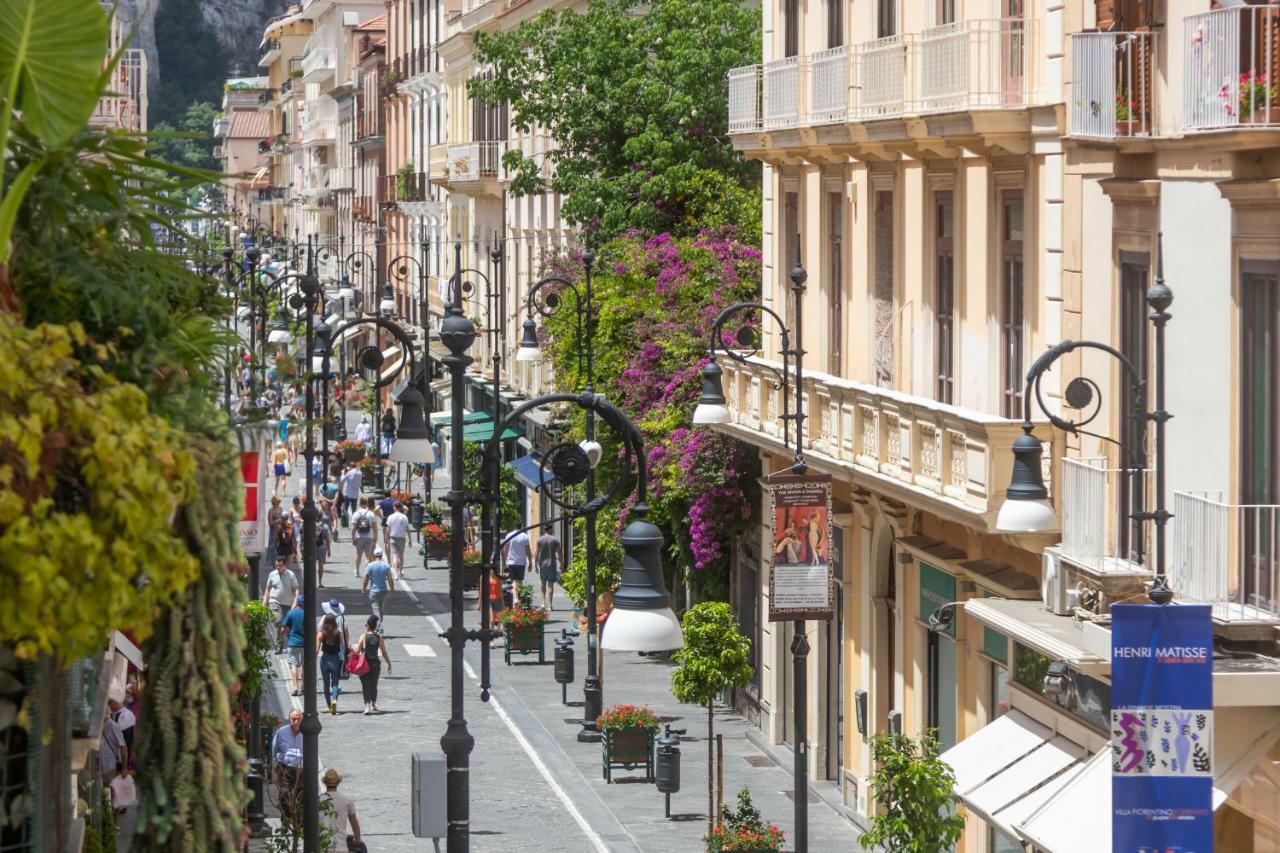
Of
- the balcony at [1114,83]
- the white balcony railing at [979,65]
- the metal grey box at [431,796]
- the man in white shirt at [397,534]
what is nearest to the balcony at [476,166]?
the man in white shirt at [397,534]

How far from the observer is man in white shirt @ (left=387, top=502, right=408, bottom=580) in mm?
48094

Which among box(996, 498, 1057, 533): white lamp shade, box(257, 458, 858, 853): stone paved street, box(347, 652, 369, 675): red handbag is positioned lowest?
box(257, 458, 858, 853): stone paved street

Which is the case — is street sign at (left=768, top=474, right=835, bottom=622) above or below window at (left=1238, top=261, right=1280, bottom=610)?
below

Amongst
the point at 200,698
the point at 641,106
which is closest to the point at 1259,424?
the point at 200,698

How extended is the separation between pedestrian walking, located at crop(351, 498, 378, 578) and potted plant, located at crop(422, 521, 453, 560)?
2777mm

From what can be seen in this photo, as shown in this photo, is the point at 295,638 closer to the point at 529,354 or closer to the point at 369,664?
the point at 369,664

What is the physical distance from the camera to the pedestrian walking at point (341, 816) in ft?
79.9

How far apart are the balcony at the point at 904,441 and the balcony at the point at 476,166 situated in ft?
100

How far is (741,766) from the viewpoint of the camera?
32.2m

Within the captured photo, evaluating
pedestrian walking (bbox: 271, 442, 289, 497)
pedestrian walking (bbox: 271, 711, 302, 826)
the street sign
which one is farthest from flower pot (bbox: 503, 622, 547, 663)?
the street sign

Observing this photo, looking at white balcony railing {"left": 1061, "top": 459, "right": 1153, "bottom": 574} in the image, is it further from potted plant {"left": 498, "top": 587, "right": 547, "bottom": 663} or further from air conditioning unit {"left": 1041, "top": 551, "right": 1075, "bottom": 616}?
potted plant {"left": 498, "top": 587, "right": 547, "bottom": 663}

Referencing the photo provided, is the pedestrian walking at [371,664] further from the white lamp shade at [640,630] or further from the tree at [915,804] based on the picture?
the white lamp shade at [640,630]

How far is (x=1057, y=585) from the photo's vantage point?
2030 centimetres

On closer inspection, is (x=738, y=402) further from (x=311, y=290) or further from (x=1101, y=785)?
(x=1101, y=785)
